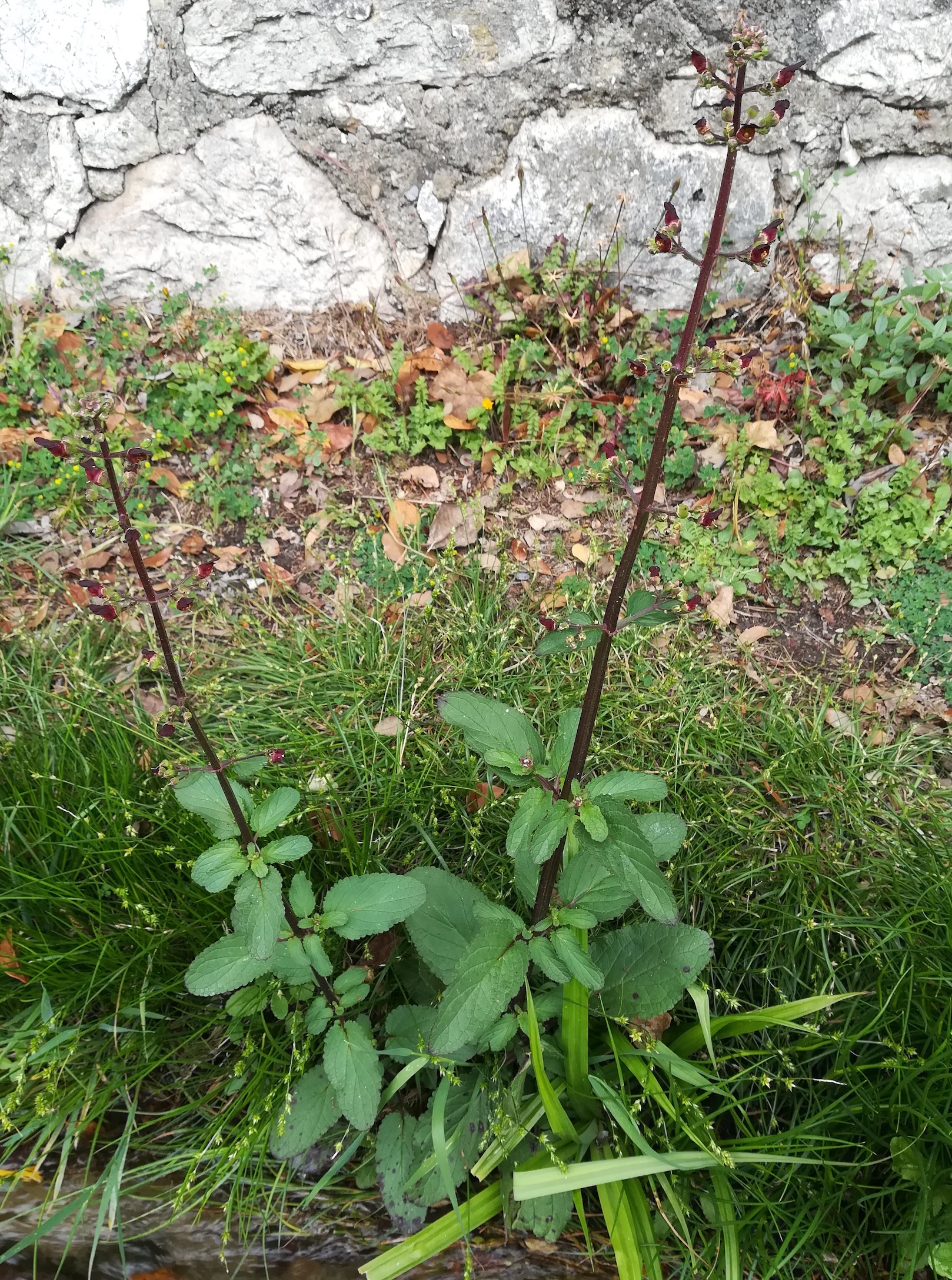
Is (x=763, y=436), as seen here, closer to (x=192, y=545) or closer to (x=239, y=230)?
(x=192, y=545)

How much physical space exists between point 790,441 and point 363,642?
1867mm

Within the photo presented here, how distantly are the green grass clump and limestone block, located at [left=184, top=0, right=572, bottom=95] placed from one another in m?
2.28

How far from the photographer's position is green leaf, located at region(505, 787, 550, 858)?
136 cm

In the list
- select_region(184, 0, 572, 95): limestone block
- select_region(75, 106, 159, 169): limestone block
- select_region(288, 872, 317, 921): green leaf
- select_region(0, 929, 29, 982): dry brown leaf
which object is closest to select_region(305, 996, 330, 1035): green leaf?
select_region(288, 872, 317, 921): green leaf

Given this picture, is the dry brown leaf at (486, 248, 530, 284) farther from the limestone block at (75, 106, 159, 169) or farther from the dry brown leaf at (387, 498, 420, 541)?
the limestone block at (75, 106, 159, 169)

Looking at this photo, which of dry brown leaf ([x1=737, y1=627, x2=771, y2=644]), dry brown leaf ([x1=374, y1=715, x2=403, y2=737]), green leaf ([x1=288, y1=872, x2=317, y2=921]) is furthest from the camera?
dry brown leaf ([x1=737, y1=627, x2=771, y2=644])

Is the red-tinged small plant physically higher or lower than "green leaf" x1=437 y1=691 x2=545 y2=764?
lower

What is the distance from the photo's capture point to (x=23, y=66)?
332cm

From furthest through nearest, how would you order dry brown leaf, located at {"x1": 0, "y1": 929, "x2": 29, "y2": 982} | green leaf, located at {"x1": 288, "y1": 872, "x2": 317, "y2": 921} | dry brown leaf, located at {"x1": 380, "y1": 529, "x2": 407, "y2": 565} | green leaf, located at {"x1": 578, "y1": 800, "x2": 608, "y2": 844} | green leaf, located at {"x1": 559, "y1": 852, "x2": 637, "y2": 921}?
dry brown leaf, located at {"x1": 380, "y1": 529, "x2": 407, "y2": 565}
dry brown leaf, located at {"x1": 0, "y1": 929, "x2": 29, "y2": 982}
green leaf, located at {"x1": 288, "y1": 872, "x2": 317, "y2": 921}
green leaf, located at {"x1": 559, "y1": 852, "x2": 637, "y2": 921}
green leaf, located at {"x1": 578, "y1": 800, "x2": 608, "y2": 844}

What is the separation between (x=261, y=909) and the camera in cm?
144

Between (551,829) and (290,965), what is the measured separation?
2.46ft

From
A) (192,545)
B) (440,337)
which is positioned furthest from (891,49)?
(192,545)

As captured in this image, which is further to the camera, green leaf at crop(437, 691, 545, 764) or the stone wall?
the stone wall

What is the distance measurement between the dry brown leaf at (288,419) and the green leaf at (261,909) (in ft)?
7.73
